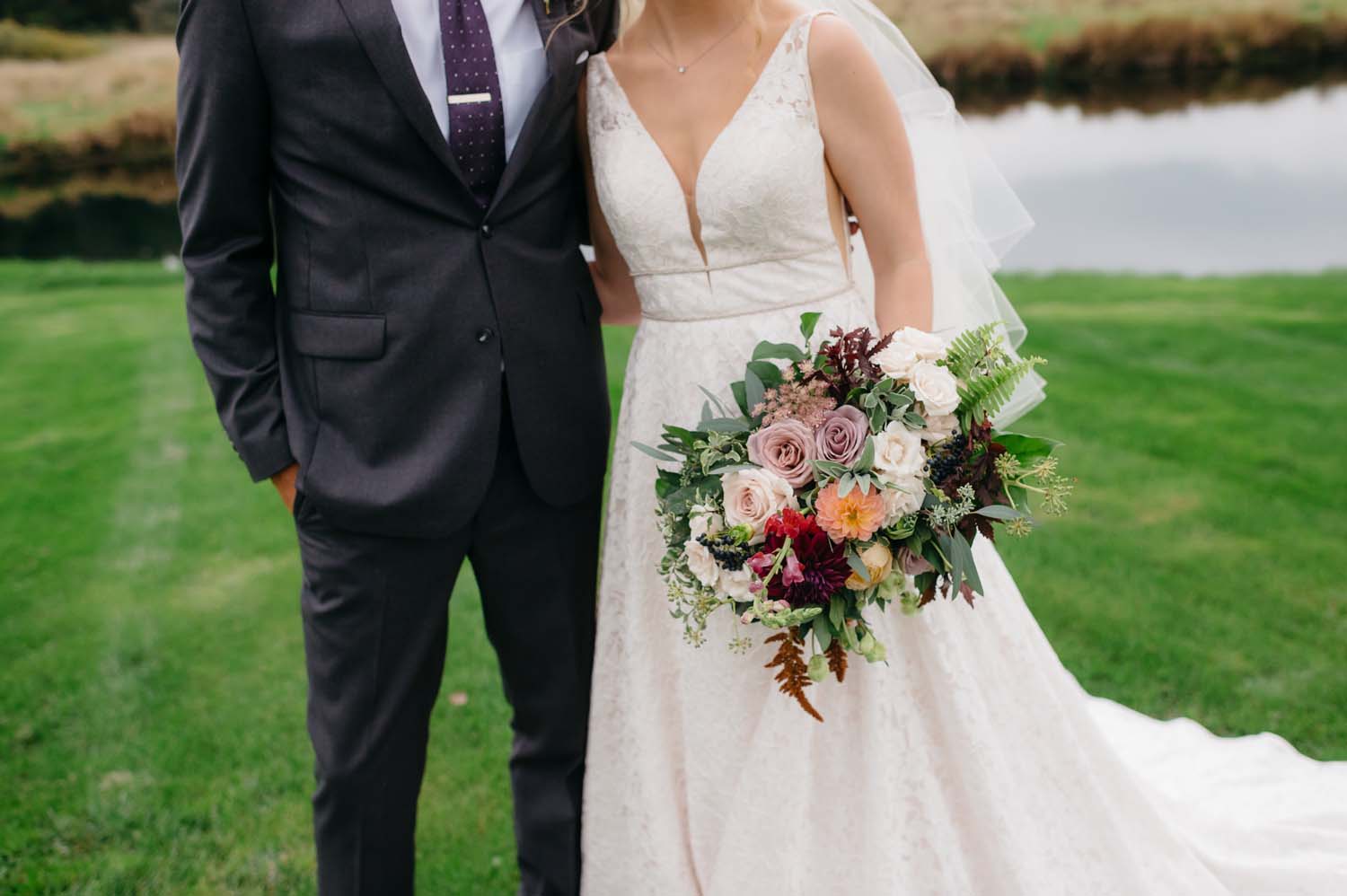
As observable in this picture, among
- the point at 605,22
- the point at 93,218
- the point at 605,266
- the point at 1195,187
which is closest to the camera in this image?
the point at 605,22

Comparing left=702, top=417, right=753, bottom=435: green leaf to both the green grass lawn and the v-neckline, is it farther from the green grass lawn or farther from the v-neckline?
the green grass lawn

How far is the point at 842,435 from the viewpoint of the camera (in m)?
1.83

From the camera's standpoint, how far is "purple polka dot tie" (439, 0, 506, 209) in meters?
2.00

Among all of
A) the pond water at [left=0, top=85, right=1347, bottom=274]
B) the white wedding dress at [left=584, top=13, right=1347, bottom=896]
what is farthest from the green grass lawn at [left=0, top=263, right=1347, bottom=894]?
the pond water at [left=0, top=85, right=1347, bottom=274]

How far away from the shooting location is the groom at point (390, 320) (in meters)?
1.96

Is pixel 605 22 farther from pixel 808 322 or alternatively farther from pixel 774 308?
pixel 808 322

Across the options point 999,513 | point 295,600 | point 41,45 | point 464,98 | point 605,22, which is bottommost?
point 295,600

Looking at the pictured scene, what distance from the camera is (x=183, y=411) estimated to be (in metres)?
6.83

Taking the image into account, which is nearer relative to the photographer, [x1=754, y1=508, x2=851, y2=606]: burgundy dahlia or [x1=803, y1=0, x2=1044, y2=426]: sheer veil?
[x1=754, y1=508, x2=851, y2=606]: burgundy dahlia

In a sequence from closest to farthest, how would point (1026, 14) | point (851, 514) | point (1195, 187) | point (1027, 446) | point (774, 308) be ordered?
point (851, 514) < point (1027, 446) < point (774, 308) < point (1195, 187) < point (1026, 14)

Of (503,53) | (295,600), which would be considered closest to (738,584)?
(503,53)

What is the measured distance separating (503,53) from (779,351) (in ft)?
2.40

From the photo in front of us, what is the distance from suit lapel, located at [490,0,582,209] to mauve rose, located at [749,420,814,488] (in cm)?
66

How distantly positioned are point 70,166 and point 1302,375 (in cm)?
1117
